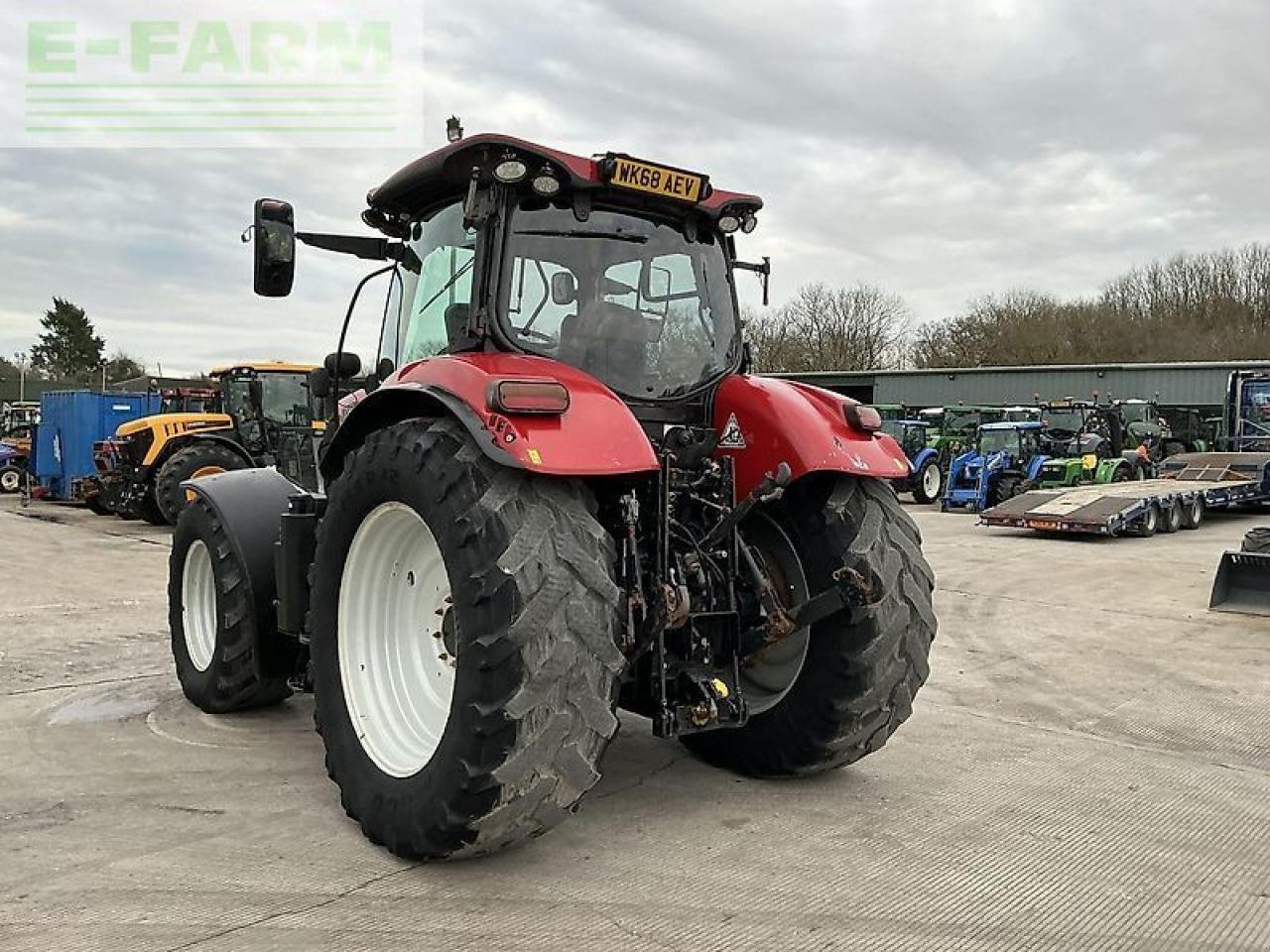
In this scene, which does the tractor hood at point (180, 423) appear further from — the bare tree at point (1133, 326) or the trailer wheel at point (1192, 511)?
the bare tree at point (1133, 326)

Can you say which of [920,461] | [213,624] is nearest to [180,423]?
[213,624]

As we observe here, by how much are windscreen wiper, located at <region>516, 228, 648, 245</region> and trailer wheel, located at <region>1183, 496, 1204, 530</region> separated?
14602 mm

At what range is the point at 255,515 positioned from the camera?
491 cm

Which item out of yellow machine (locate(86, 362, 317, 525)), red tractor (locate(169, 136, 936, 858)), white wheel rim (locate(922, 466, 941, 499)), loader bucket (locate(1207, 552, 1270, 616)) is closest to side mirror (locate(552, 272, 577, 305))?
red tractor (locate(169, 136, 936, 858))

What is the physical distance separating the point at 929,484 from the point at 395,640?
68.9 ft

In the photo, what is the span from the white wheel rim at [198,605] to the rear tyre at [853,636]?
9.60ft

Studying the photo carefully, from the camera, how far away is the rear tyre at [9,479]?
23359 mm

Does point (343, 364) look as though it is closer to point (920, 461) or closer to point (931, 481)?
point (920, 461)

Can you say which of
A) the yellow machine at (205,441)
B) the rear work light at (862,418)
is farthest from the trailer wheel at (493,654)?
the yellow machine at (205,441)

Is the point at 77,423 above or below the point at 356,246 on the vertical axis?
below

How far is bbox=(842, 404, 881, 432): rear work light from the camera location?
3.93 metres

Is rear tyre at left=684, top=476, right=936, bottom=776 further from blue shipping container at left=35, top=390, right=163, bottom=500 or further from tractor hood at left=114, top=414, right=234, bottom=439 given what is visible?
blue shipping container at left=35, top=390, right=163, bottom=500

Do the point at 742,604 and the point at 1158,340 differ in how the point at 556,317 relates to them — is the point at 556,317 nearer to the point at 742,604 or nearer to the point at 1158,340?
the point at 742,604

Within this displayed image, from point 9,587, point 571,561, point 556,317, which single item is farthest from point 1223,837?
point 9,587
